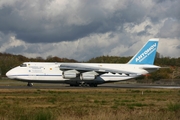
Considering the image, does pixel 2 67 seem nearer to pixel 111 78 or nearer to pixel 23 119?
pixel 111 78

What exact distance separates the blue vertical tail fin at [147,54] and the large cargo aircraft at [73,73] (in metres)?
1.45

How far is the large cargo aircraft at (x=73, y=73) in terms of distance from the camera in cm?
5119

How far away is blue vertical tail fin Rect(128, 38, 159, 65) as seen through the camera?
185 feet

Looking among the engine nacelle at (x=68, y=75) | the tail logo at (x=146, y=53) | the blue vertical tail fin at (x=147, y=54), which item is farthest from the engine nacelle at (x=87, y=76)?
Result: the tail logo at (x=146, y=53)

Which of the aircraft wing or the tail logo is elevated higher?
the tail logo

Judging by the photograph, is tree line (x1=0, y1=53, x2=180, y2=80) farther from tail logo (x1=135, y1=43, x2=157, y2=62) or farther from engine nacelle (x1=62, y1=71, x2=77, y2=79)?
engine nacelle (x1=62, y1=71, x2=77, y2=79)

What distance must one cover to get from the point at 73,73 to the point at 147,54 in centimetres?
1248

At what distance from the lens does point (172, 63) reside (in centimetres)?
12038

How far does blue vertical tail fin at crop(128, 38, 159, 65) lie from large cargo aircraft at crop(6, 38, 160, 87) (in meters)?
1.45

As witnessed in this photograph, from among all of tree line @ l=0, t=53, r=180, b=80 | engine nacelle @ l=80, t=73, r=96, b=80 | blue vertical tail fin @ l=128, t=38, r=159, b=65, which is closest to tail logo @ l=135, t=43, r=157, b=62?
blue vertical tail fin @ l=128, t=38, r=159, b=65

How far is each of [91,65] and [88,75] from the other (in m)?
1.99

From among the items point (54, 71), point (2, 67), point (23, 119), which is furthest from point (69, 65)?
point (2, 67)

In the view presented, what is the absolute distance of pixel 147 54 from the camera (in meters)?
56.7

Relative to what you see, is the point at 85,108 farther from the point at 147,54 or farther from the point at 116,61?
the point at 116,61
